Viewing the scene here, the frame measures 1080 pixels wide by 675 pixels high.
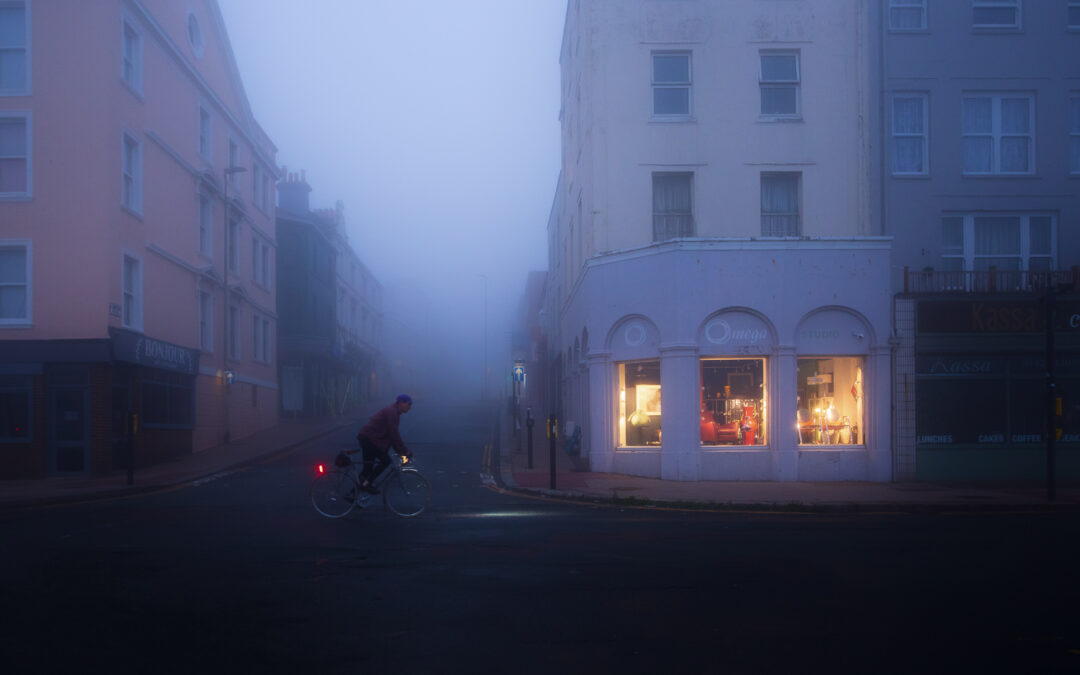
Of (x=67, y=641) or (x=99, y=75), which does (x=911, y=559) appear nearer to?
(x=67, y=641)

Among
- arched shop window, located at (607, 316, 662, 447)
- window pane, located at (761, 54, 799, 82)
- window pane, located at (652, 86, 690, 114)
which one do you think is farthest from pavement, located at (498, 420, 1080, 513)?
window pane, located at (761, 54, 799, 82)

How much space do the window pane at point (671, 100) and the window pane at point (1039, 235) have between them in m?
8.56

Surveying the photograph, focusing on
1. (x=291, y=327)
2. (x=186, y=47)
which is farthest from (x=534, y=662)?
(x=291, y=327)

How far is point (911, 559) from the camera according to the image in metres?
9.95

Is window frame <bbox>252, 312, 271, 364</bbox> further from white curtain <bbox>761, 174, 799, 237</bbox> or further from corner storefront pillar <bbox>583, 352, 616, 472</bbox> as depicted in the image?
white curtain <bbox>761, 174, 799, 237</bbox>

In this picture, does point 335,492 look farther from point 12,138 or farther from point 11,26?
point 11,26

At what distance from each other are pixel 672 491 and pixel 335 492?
7099 millimetres

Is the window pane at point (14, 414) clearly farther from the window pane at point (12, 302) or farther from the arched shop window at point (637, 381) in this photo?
the arched shop window at point (637, 381)

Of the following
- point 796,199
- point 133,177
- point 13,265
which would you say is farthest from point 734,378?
point 13,265

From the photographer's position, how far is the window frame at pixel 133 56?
24250mm

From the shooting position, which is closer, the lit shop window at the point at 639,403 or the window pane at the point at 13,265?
the lit shop window at the point at 639,403

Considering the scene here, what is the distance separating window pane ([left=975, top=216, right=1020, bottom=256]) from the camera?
73.0 feet

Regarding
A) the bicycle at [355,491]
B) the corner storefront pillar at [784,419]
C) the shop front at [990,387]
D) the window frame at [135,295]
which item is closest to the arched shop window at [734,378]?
the corner storefront pillar at [784,419]

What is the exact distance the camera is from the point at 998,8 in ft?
73.5
